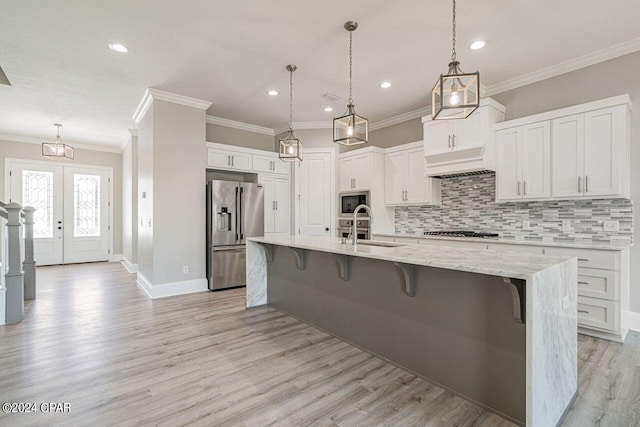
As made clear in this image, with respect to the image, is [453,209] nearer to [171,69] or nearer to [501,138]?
[501,138]

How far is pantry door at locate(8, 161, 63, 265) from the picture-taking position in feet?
23.0

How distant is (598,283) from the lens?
2.98 metres

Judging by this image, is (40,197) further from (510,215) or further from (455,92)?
(510,215)

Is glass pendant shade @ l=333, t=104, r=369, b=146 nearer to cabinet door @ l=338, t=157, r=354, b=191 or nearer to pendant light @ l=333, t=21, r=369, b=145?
pendant light @ l=333, t=21, r=369, b=145

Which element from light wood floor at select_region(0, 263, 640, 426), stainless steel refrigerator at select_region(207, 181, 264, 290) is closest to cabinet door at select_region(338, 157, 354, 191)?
stainless steel refrigerator at select_region(207, 181, 264, 290)

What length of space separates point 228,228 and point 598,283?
4.72 meters

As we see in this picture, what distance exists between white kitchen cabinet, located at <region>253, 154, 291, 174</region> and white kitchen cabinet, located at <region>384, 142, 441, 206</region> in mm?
1988

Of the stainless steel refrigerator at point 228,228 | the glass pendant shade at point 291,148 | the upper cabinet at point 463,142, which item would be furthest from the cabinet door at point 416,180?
the stainless steel refrigerator at point 228,228

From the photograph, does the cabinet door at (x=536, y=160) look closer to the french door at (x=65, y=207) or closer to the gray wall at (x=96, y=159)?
the gray wall at (x=96, y=159)

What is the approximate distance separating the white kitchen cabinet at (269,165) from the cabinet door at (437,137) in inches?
107

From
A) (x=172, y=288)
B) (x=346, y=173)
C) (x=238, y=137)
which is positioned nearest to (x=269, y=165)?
(x=238, y=137)

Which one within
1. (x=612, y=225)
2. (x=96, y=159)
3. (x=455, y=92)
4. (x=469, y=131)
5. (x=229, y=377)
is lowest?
(x=229, y=377)

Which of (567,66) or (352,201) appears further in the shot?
(352,201)

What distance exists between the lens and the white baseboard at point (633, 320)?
10.4 ft
